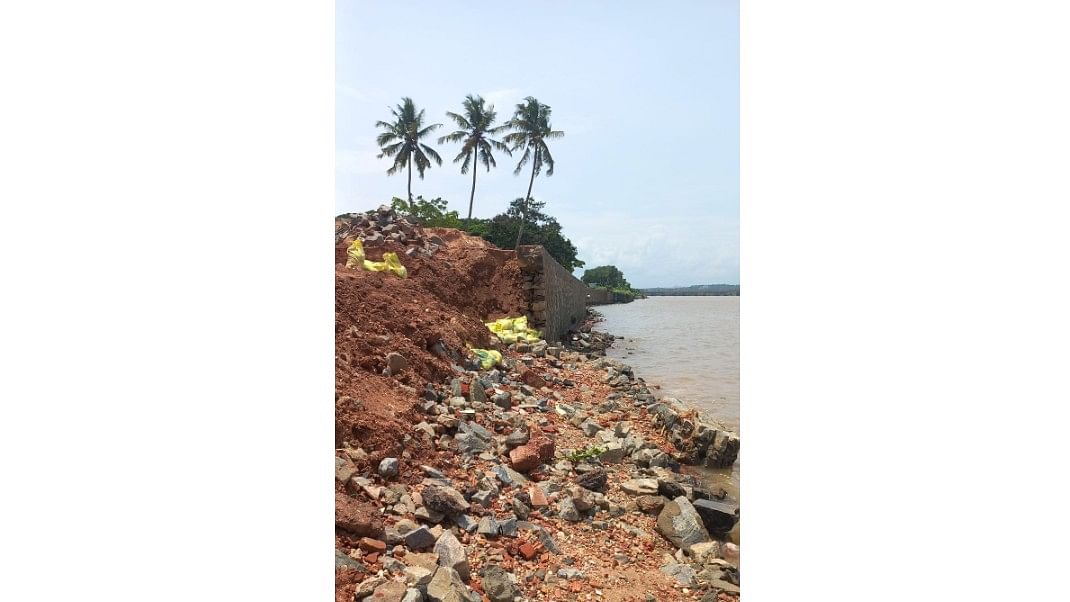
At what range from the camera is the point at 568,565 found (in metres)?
2.10

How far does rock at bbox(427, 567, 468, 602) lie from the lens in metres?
1.76

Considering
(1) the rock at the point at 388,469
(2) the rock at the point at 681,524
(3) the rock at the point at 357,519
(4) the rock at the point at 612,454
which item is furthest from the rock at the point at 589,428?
(3) the rock at the point at 357,519

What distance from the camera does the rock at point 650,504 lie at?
266 cm

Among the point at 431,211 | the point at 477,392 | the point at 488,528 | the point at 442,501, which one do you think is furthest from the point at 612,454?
the point at 431,211

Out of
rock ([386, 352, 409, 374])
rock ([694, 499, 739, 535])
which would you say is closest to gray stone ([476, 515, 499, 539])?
rock ([694, 499, 739, 535])

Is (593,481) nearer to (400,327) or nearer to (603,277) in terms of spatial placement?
(400,327)

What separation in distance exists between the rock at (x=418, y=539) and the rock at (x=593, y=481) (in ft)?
3.13

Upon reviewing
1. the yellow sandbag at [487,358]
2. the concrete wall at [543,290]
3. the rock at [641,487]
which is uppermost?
the concrete wall at [543,290]

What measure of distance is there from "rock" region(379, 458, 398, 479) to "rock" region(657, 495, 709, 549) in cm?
128

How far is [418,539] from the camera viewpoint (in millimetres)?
2039

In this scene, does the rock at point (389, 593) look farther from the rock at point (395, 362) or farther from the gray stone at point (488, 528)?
the rock at point (395, 362)

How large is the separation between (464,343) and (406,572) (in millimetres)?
2967

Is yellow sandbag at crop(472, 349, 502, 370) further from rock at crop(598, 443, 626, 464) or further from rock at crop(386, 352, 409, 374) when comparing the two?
rock at crop(598, 443, 626, 464)

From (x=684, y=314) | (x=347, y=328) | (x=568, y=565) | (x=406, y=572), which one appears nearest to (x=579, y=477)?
(x=568, y=565)
